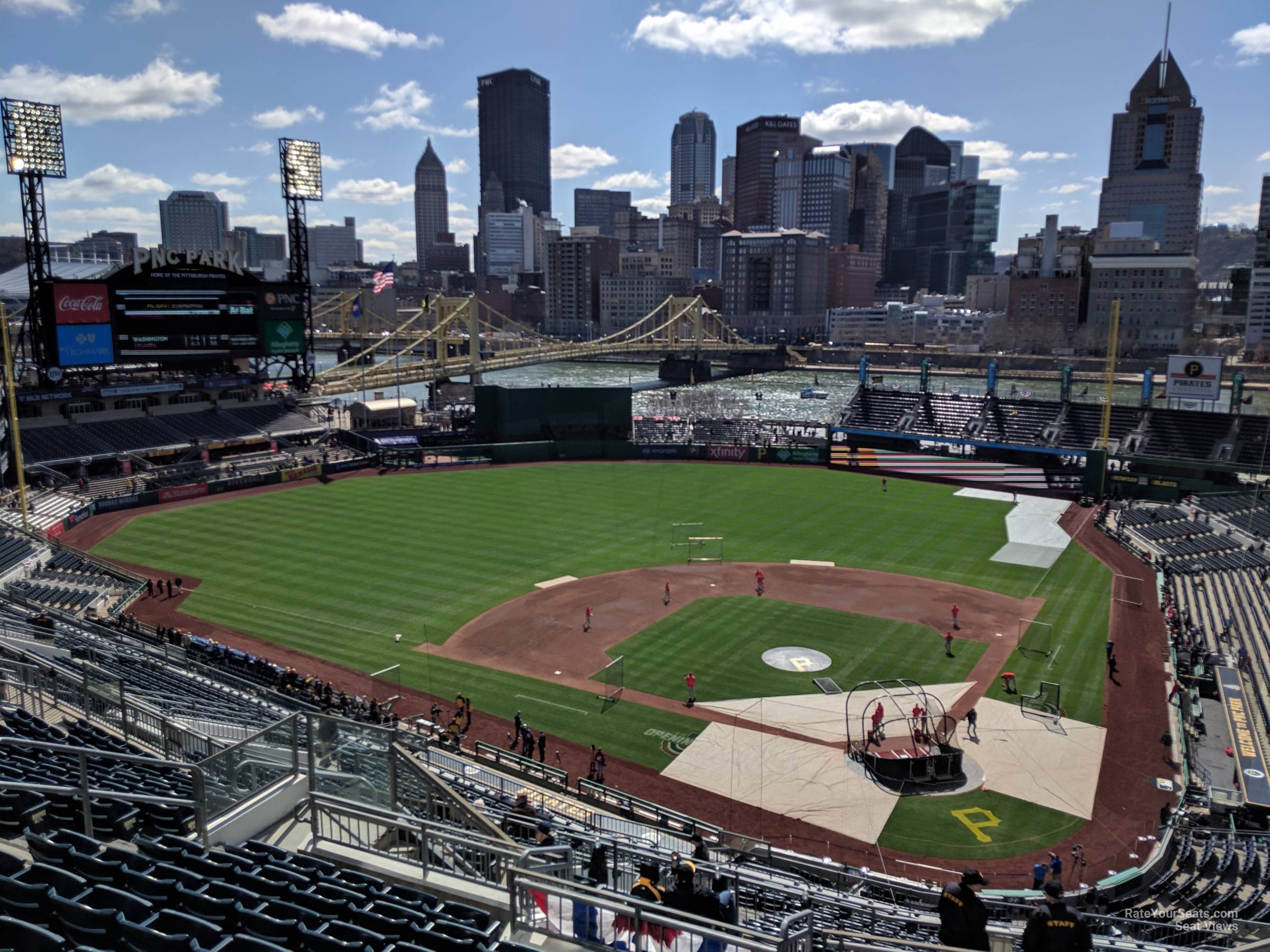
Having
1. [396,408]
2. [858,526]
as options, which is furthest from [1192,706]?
[396,408]

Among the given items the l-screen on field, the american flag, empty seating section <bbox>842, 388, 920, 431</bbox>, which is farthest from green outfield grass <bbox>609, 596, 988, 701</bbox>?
the american flag

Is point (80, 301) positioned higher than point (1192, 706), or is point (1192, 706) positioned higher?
point (80, 301)

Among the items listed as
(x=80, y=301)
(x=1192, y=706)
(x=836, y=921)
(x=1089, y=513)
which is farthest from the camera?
(x=80, y=301)

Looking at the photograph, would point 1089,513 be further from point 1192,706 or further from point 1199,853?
point 1199,853

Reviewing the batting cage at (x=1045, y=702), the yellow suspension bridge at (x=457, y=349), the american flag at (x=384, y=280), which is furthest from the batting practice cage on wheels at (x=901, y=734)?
the american flag at (x=384, y=280)

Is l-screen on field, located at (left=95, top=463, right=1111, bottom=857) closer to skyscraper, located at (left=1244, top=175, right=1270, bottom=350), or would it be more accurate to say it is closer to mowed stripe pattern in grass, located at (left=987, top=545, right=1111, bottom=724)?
mowed stripe pattern in grass, located at (left=987, top=545, right=1111, bottom=724)

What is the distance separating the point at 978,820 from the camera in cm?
2050

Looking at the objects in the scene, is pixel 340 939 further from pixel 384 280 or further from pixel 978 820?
pixel 384 280

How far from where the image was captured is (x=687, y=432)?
240 feet

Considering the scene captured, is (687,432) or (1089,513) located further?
(687,432)

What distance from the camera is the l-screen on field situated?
2286cm

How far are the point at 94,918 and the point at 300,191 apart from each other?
247ft

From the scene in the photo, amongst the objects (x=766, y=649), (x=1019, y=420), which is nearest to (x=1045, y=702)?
(x=766, y=649)

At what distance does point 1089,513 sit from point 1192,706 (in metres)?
28.1
